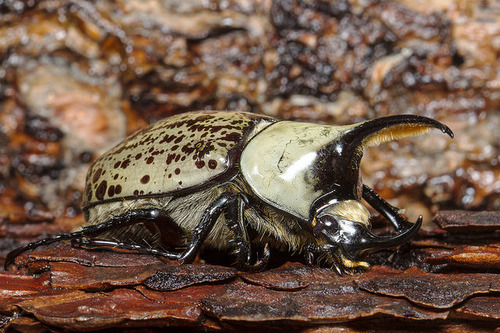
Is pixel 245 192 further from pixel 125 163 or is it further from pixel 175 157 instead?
pixel 125 163

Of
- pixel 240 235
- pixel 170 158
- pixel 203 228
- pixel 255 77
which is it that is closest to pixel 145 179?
pixel 170 158

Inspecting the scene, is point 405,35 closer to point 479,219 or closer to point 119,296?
point 479,219

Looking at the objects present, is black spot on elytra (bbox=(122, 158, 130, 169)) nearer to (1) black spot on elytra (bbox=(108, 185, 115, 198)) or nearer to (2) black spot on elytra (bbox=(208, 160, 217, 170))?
(1) black spot on elytra (bbox=(108, 185, 115, 198))

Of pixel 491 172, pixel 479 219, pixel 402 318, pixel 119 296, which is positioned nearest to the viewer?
pixel 402 318

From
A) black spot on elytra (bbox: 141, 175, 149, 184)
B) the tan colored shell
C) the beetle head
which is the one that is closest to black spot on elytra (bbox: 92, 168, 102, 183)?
the tan colored shell

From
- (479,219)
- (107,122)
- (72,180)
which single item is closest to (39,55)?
(107,122)

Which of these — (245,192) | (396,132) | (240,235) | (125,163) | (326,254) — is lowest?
(326,254)

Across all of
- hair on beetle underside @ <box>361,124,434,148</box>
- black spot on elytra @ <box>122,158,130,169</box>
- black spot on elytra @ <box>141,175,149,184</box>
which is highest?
hair on beetle underside @ <box>361,124,434,148</box>

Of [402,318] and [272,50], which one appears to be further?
[272,50]
